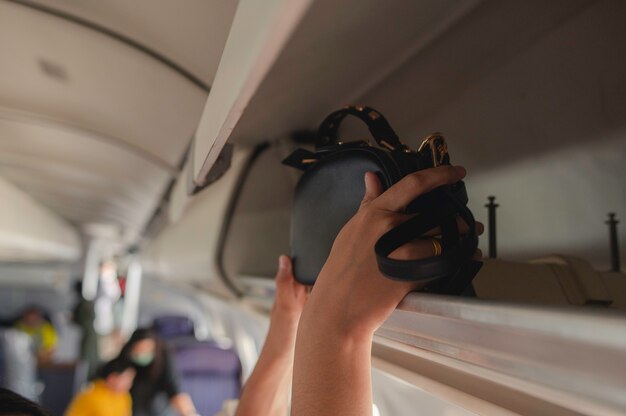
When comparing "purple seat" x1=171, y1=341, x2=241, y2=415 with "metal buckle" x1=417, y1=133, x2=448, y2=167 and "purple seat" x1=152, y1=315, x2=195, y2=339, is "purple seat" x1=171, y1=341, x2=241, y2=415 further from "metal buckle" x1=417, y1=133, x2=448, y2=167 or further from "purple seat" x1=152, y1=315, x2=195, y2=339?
"metal buckle" x1=417, y1=133, x2=448, y2=167

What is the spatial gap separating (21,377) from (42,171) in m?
2.81

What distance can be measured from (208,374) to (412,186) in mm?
4043

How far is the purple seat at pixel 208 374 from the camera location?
4.18m

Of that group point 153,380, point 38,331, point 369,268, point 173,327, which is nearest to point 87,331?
point 38,331

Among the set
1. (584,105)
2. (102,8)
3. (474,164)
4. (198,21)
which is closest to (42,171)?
(102,8)

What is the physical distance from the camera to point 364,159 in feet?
2.73

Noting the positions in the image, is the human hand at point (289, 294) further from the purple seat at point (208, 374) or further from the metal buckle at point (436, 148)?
the purple seat at point (208, 374)

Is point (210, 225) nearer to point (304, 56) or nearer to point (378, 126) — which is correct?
point (304, 56)

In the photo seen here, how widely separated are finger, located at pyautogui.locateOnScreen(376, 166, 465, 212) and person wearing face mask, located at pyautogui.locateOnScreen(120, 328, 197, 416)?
12.1 ft

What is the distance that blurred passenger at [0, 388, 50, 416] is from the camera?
3.80 feet

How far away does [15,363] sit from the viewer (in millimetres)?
5457

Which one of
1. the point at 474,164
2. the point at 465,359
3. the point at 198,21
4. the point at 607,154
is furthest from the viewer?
the point at 198,21

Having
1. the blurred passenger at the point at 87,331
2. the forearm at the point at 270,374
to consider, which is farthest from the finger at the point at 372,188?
the blurred passenger at the point at 87,331

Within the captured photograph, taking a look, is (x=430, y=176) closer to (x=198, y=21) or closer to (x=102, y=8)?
(x=198, y=21)
